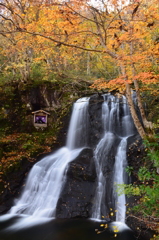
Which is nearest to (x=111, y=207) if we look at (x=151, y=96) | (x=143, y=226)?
(x=143, y=226)

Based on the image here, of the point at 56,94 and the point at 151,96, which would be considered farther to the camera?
the point at 56,94

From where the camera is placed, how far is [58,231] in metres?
6.08

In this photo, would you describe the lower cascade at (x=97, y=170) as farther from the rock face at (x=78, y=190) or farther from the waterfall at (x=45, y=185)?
the rock face at (x=78, y=190)

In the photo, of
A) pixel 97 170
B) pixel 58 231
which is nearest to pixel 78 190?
pixel 97 170

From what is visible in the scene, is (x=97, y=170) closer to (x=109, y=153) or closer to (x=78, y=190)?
(x=109, y=153)

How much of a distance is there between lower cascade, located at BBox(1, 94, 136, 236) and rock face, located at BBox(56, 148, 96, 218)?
18 cm

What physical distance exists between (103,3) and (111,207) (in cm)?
727

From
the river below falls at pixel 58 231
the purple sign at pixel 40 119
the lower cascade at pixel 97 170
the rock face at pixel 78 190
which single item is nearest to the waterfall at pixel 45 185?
the lower cascade at pixel 97 170

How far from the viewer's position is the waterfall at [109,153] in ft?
23.0

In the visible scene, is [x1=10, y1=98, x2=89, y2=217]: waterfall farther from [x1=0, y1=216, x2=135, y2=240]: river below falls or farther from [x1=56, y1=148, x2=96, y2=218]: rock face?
[x1=0, y1=216, x2=135, y2=240]: river below falls

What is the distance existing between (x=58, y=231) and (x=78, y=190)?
1.97 meters

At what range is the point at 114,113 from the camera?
37.6 feet

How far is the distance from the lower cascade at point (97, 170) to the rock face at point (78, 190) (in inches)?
7.0

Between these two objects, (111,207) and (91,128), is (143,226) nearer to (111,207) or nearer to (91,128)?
(111,207)
